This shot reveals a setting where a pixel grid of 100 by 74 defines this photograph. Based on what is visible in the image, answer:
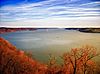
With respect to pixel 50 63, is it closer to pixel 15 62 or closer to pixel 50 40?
pixel 50 40

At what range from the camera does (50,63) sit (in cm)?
258

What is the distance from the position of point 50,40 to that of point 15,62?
478 mm

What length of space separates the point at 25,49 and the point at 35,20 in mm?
352

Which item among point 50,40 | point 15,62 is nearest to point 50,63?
point 50,40

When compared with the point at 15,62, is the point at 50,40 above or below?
above

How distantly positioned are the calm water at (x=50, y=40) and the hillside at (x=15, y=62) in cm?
7

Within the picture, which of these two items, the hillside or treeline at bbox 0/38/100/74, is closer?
treeline at bbox 0/38/100/74

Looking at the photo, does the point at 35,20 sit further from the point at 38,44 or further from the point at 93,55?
the point at 93,55

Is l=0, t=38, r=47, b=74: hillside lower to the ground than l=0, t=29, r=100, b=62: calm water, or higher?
lower

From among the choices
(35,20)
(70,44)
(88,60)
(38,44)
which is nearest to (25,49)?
(38,44)

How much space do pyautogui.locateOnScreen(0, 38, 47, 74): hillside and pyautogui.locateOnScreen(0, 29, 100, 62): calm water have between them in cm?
7

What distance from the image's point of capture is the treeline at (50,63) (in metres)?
2.49

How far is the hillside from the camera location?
261cm

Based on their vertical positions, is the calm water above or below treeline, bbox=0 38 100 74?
above
